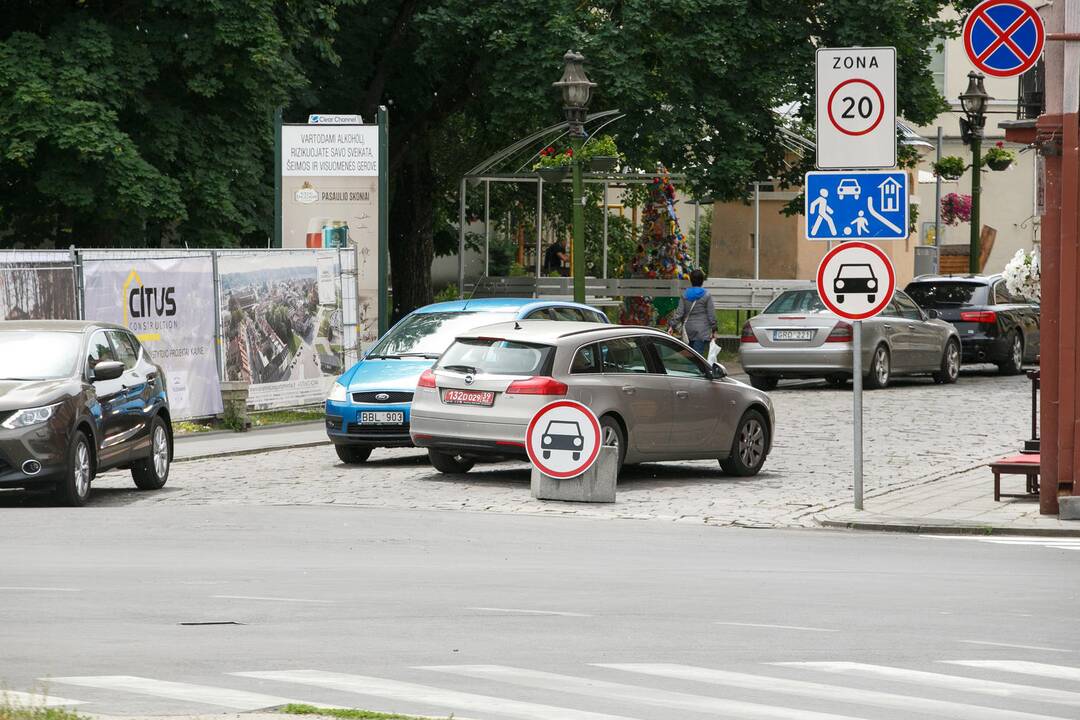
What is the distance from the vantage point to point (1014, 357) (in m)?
32.2

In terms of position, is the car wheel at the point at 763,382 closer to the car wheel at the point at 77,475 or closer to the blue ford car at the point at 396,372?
the blue ford car at the point at 396,372

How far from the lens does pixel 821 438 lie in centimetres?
2077

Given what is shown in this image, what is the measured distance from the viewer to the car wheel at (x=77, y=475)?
47.5 feet

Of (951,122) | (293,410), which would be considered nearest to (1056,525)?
(293,410)

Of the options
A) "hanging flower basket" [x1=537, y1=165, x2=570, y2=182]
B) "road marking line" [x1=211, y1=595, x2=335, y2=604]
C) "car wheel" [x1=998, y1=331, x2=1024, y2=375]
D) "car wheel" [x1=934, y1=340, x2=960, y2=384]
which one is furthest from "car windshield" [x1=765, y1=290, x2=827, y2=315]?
"road marking line" [x1=211, y1=595, x2=335, y2=604]

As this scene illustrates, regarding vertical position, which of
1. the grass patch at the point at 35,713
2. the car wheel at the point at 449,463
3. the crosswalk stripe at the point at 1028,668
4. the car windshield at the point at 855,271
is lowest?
the car wheel at the point at 449,463

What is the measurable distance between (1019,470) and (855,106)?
10.7 feet

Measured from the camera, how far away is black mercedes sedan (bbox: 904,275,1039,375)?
1247 inches

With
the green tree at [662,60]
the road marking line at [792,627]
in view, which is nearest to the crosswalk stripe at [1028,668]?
the road marking line at [792,627]

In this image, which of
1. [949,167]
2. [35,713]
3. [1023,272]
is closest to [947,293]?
[949,167]

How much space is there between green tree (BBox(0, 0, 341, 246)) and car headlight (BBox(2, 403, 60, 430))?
13.9 m

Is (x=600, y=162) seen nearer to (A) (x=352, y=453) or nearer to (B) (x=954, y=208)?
(A) (x=352, y=453)

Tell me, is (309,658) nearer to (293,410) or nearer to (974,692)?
→ (974,692)

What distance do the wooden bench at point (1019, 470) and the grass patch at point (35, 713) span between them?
9728mm
